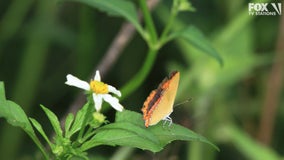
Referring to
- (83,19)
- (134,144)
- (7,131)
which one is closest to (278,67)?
(83,19)

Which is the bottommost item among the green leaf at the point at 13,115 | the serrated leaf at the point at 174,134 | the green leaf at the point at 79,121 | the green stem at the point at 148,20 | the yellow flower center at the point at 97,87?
the serrated leaf at the point at 174,134

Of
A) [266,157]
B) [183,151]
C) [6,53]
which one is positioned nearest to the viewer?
[266,157]

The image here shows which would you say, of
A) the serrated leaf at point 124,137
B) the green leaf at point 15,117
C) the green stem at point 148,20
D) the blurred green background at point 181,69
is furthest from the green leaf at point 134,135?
the blurred green background at point 181,69

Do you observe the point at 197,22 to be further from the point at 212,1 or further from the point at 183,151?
the point at 183,151

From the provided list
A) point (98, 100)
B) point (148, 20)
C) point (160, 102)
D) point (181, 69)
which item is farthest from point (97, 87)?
point (181, 69)

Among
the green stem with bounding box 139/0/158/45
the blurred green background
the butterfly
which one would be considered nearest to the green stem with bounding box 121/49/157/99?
the green stem with bounding box 139/0/158/45

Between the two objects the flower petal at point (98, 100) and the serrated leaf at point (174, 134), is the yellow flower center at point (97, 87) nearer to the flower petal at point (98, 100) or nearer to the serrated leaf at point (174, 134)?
the flower petal at point (98, 100)
